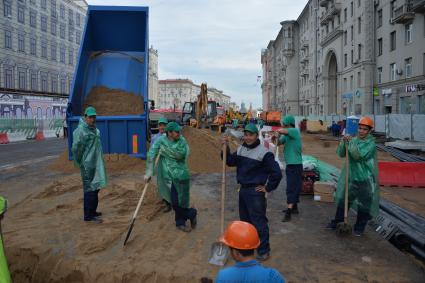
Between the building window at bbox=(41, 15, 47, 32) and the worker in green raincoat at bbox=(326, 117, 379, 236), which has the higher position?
the building window at bbox=(41, 15, 47, 32)

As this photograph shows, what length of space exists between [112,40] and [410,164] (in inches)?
359

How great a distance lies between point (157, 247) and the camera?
4.99 m

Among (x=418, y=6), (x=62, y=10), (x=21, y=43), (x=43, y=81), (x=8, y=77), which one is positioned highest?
(x=62, y=10)

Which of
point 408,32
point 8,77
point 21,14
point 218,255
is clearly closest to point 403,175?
point 218,255

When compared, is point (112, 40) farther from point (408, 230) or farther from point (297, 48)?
point (297, 48)

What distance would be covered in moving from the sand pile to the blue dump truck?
0.04 m

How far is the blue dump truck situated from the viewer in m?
10.8

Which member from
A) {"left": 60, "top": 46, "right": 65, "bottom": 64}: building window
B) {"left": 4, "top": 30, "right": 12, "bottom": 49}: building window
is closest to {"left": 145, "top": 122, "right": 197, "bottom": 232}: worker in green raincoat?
{"left": 4, "top": 30, "right": 12, "bottom": 49}: building window

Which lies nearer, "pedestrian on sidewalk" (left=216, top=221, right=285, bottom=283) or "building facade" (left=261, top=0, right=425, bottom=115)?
"pedestrian on sidewalk" (left=216, top=221, right=285, bottom=283)

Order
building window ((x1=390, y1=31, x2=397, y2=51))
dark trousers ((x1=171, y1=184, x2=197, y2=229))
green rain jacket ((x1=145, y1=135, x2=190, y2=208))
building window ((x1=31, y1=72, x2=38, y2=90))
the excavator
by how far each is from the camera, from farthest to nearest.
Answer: building window ((x1=31, y1=72, x2=38, y2=90)), building window ((x1=390, y1=31, x2=397, y2=51)), the excavator, dark trousers ((x1=171, y1=184, x2=197, y2=229)), green rain jacket ((x1=145, y1=135, x2=190, y2=208))

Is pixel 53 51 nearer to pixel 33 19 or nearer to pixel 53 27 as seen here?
pixel 53 27

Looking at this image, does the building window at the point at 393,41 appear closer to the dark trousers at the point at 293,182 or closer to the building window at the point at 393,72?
the building window at the point at 393,72

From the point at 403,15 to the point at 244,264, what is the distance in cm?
2965

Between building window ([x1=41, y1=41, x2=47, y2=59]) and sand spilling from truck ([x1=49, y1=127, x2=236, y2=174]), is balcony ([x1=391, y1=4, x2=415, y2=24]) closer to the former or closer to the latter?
sand spilling from truck ([x1=49, y1=127, x2=236, y2=174])
